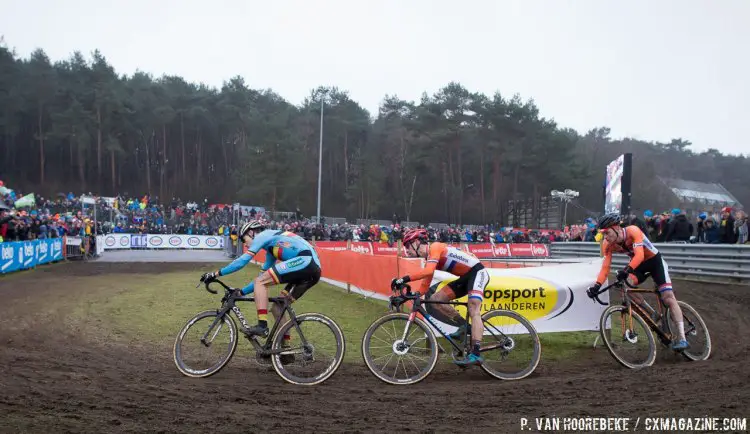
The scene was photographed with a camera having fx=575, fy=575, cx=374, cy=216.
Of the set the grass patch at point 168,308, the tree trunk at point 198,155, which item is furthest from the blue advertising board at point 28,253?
the tree trunk at point 198,155

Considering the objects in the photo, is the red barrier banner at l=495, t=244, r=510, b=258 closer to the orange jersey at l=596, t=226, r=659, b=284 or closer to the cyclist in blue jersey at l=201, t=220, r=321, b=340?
the orange jersey at l=596, t=226, r=659, b=284

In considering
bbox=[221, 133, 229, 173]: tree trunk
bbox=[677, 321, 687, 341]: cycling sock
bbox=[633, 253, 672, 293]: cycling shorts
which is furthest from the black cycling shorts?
bbox=[221, 133, 229, 173]: tree trunk

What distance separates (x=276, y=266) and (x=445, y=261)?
2.13m

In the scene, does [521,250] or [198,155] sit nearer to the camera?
[521,250]

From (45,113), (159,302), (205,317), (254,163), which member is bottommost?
(159,302)

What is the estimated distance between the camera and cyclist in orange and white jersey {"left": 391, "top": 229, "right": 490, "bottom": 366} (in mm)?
7141

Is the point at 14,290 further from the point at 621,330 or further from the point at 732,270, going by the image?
the point at 732,270

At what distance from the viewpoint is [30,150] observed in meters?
68.9

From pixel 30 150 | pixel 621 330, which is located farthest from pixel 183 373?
pixel 30 150

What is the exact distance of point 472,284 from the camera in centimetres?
734

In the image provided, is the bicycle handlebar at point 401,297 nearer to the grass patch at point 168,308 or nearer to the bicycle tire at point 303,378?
the bicycle tire at point 303,378

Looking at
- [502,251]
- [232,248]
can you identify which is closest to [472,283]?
[502,251]

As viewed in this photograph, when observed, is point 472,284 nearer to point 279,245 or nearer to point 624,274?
point 624,274

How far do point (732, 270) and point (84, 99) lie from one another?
63.1 m
